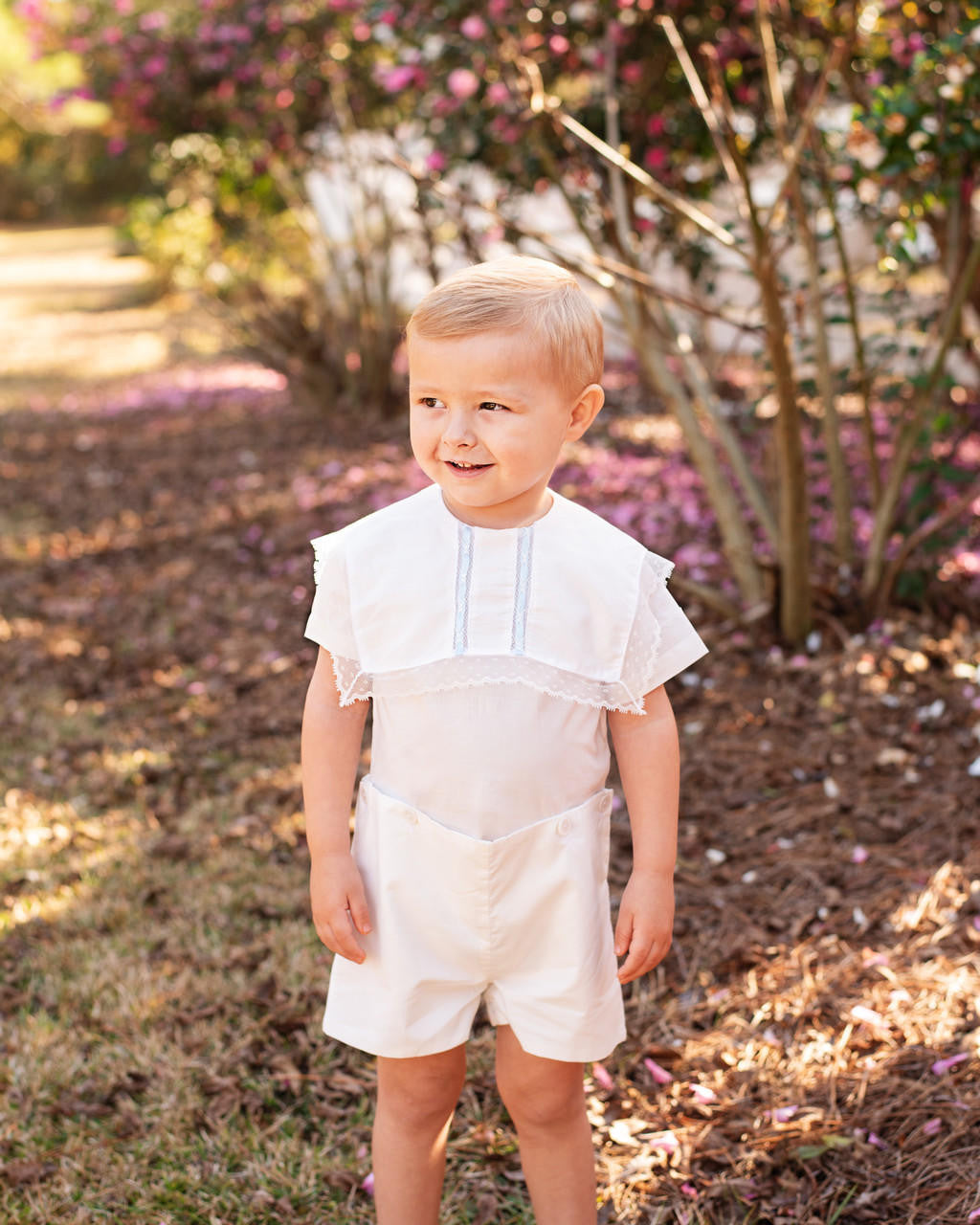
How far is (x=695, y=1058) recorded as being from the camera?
8.23 feet

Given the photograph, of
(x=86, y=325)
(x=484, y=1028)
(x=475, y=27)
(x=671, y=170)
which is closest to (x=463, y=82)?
(x=475, y=27)

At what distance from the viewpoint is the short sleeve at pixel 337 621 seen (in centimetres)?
166

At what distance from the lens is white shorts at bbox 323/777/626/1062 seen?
5.37 feet

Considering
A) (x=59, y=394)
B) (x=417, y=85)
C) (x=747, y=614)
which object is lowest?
(x=59, y=394)

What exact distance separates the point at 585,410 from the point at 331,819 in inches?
25.3

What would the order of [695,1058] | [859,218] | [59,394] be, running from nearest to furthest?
[695,1058] < [859,218] < [59,394]

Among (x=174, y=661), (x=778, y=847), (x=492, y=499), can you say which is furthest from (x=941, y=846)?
(x=174, y=661)

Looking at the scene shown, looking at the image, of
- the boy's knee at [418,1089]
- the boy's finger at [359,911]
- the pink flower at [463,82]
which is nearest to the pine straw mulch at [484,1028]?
the boy's knee at [418,1089]

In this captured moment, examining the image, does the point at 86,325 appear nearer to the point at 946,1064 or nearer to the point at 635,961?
the point at 946,1064

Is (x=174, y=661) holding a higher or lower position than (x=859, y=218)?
lower

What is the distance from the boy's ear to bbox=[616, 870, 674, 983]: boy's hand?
1.95 ft

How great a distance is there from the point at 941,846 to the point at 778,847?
1.30 ft

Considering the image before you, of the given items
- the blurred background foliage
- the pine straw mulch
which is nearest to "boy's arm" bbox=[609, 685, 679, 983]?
the pine straw mulch

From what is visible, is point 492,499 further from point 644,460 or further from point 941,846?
point 644,460
